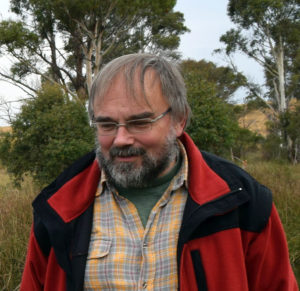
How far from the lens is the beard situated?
1.52m

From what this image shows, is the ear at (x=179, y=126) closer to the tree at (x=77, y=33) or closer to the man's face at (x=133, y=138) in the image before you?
the man's face at (x=133, y=138)

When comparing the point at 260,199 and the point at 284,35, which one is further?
the point at 284,35

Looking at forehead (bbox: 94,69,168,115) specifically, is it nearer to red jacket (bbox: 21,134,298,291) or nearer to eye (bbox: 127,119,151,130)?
eye (bbox: 127,119,151,130)

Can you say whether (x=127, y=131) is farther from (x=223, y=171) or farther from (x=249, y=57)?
A: (x=249, y=57)

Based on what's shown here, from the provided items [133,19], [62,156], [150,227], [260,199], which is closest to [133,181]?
[150,227]

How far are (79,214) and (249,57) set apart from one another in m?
21.2

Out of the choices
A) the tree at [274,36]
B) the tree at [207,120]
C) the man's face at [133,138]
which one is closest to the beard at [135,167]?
the man's face at [133,138]

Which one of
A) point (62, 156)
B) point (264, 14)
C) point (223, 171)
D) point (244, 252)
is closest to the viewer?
point (244, 252)

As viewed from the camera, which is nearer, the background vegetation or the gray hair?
the gray hair

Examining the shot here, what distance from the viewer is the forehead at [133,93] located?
58.3 inches

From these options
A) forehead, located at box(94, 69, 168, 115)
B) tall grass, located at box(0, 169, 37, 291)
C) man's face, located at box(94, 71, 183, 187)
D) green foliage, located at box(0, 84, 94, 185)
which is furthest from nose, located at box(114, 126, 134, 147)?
green foliage, located at box(0, 84, 94, 185)

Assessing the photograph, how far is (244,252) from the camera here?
1.43 metres

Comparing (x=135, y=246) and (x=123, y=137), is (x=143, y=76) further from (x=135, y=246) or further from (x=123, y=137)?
(x=135, y=246)

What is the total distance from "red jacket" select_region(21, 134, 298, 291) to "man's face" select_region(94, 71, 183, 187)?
0.17 metres
